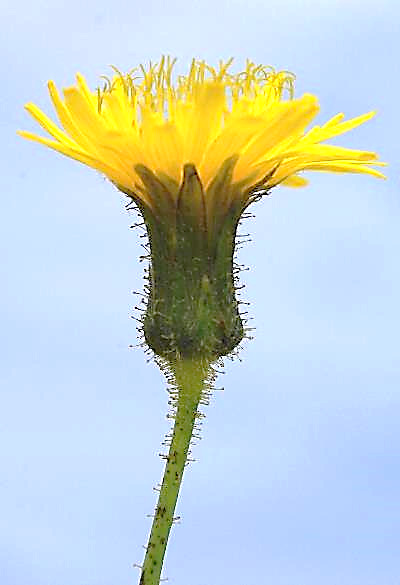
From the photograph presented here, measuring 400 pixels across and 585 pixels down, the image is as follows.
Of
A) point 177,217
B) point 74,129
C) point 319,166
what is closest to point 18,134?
point 74,129

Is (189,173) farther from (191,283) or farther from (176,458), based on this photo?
(176,458)

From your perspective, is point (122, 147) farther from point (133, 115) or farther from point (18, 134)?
point (18, 134)

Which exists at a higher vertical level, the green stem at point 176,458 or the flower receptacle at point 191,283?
the flower receptacle at point 191,283

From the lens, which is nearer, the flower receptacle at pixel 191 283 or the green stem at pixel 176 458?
the green stem at pixel 176 458

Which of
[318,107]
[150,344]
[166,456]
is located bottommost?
[166,456]

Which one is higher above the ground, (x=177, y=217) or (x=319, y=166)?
(x=319, y=166)

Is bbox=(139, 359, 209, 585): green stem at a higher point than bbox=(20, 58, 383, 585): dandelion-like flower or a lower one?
lower
